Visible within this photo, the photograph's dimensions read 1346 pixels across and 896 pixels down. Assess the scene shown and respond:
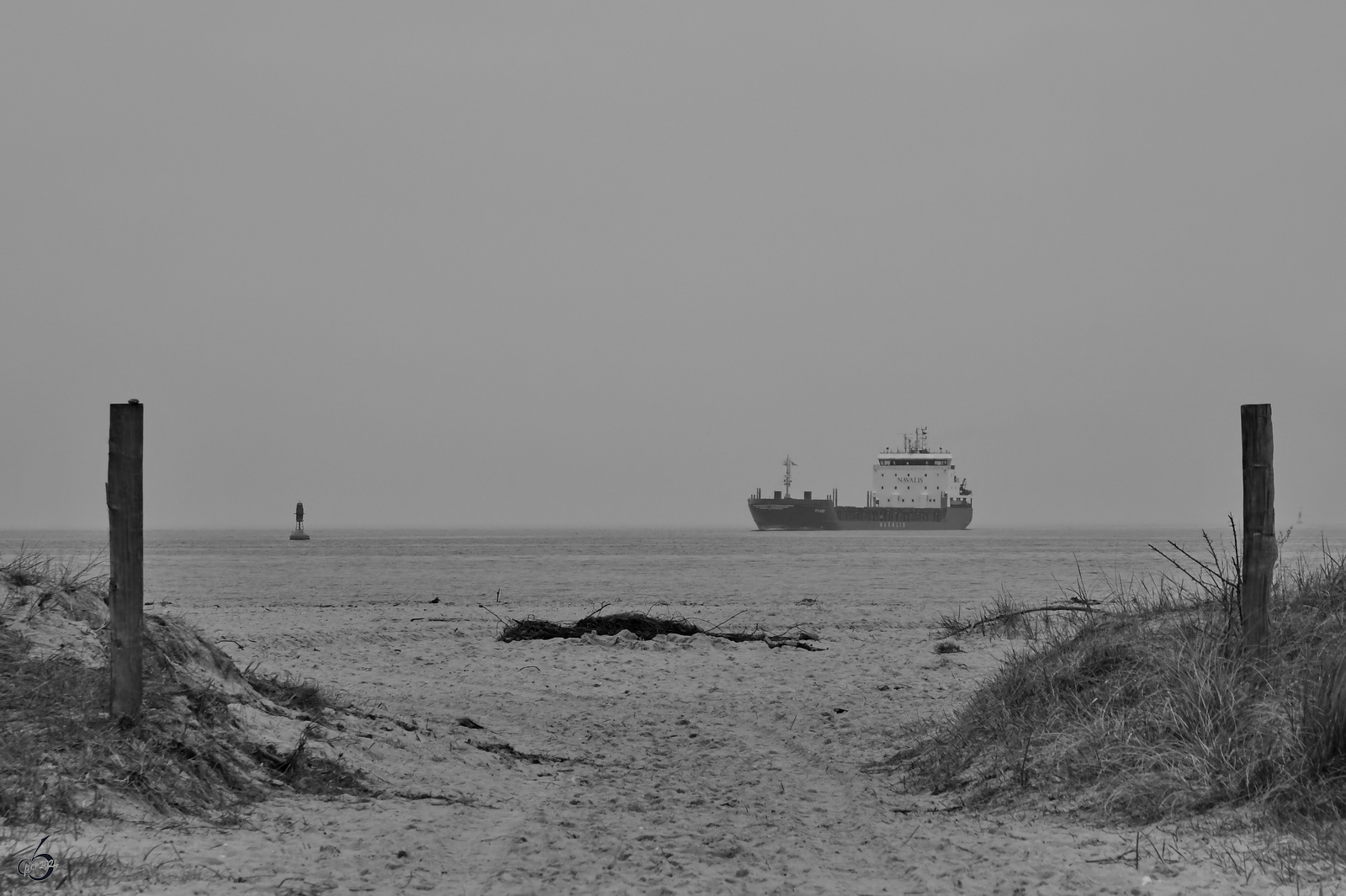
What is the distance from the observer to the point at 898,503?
115 metres

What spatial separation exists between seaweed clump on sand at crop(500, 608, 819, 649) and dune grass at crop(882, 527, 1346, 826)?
5.72 meters

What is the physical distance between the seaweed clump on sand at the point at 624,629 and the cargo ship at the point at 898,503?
326 ft

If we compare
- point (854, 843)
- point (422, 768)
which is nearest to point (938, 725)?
point (854, 843)

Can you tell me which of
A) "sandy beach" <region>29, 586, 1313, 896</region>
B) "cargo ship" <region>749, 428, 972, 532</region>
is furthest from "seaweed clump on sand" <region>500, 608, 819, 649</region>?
"cargo ship" <region>749, 428, 972, 532</region>

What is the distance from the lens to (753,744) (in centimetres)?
792

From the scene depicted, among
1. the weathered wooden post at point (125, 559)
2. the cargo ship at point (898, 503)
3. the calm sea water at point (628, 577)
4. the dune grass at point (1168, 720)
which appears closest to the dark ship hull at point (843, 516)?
the cargo ship at point (898, 503)

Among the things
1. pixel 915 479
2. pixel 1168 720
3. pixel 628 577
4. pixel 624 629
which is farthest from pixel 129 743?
pixel 915 479

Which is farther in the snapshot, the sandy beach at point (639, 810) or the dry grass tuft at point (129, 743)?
the dry grass tuft at point (129, 743)

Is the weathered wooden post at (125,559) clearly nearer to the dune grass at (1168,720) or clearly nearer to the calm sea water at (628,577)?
the dune grass at (1168,720)

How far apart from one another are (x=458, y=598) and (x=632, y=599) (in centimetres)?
364

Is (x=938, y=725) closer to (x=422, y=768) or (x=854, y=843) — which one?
(x=854, y=843)

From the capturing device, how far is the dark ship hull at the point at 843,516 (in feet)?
371

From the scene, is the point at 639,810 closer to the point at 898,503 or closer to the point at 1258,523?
the point at 1258,523

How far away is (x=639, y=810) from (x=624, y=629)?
24.5 ft
